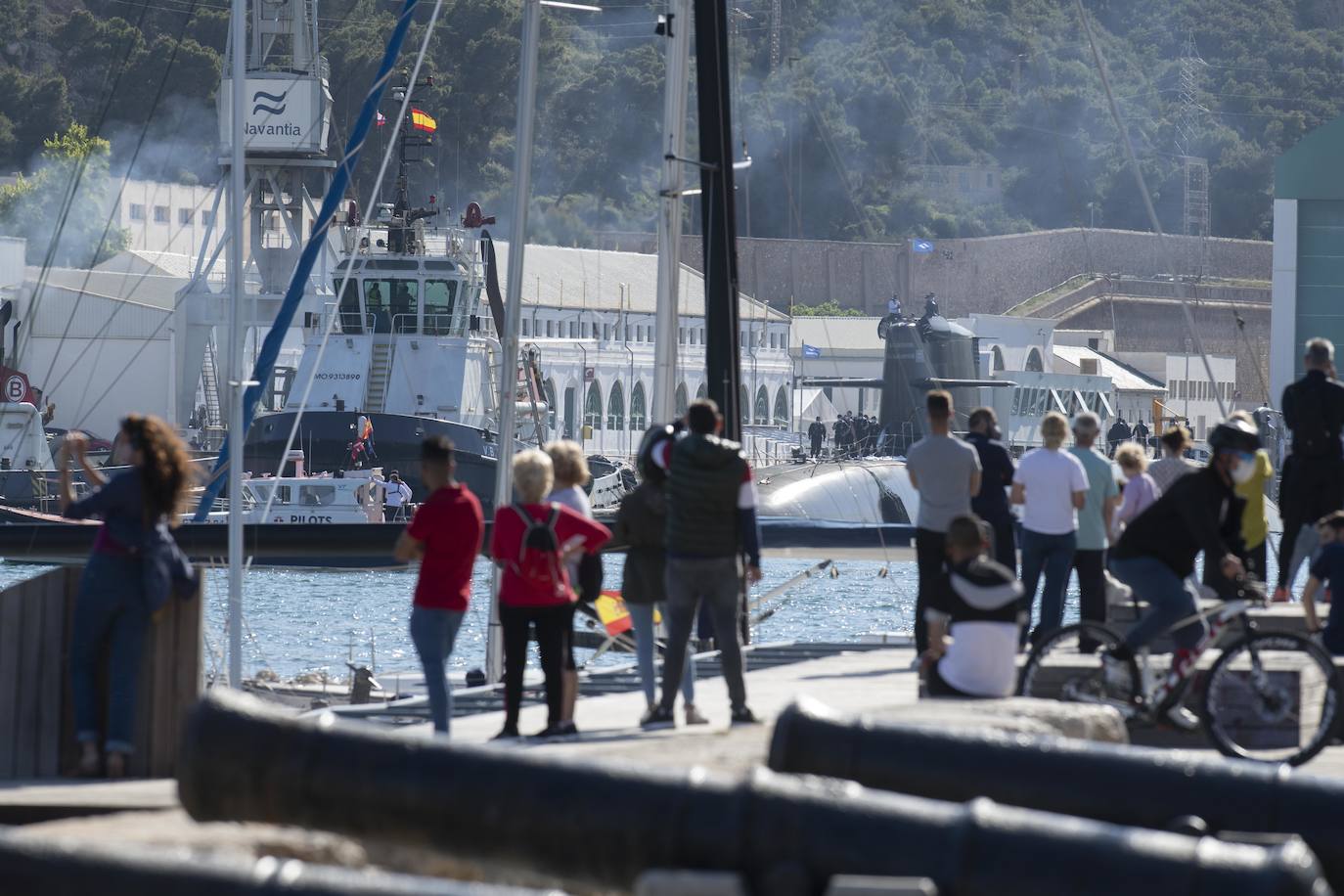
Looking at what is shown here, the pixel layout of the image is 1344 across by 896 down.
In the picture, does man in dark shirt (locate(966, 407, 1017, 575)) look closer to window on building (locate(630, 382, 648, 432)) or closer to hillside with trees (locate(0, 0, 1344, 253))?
window on building (locate(630, 382, 648, 432))

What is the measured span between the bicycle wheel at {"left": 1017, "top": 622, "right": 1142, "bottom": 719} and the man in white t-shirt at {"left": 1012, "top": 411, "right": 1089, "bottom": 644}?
5.80 ft

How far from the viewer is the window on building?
82.8 meters

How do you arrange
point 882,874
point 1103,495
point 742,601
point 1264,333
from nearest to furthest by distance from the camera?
point 882,874, point 1103,495, point 742,601, point 1264,333

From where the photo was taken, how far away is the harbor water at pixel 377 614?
28.4 m

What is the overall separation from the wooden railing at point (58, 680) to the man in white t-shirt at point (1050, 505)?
511cm

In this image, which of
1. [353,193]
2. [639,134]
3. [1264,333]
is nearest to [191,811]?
[353,193]

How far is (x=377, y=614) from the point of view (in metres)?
38.3

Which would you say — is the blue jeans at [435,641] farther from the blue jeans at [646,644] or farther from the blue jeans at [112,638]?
the blue jeans at [112,638]

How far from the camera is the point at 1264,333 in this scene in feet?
447

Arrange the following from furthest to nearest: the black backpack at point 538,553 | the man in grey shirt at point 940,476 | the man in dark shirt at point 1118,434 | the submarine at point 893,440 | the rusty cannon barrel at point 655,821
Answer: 1. the man in dark shirt at point 1118,434
2. the submarine at point 893,440
3. the man in grey shirt at point 940,476
4. the black backpack at point 538,553
5. the rusty cannon barrel at point 655,821

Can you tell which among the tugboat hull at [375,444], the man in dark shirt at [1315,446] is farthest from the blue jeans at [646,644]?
the tugboat hull at [375,444]

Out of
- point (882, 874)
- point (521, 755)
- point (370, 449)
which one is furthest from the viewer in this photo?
point (370, 449)

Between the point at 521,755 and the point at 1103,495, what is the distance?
747 centimetres

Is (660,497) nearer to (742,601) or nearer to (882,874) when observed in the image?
(742,601)
